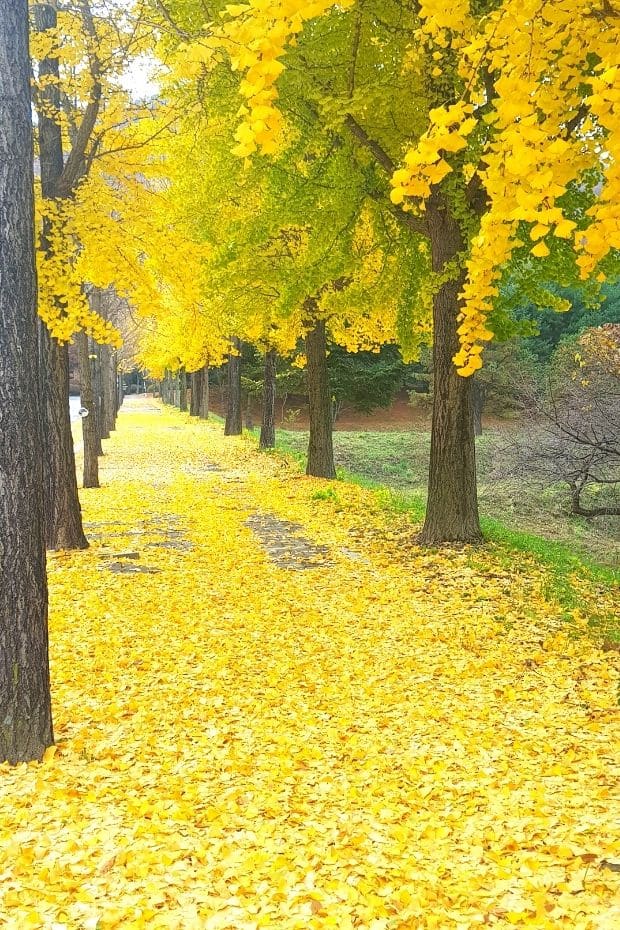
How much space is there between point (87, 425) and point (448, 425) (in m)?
9.04

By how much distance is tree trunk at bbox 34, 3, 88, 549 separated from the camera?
838 cm

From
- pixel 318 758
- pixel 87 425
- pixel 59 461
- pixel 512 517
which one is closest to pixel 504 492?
pixel 512 517

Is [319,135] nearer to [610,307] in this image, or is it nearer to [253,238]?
[253,238]

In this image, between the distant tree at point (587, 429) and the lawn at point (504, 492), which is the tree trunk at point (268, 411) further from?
the distant tree at point (587, 429)

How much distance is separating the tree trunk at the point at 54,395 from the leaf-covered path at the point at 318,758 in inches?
32.4

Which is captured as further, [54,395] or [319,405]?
[319,405]

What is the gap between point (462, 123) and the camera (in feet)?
9.34

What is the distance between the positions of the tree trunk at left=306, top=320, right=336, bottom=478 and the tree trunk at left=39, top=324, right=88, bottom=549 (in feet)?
22.1

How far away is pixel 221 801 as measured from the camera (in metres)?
3.68

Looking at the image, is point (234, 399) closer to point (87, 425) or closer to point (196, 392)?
point (87, 425)

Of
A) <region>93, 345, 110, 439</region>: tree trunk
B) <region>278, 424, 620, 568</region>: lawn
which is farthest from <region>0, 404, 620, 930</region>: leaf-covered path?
<region>93, 345, 110, 439</region>: tree trunk

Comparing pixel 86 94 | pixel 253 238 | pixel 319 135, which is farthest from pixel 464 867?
pixel 253 238

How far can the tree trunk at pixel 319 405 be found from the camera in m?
14.9

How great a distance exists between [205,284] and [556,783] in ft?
34.7
